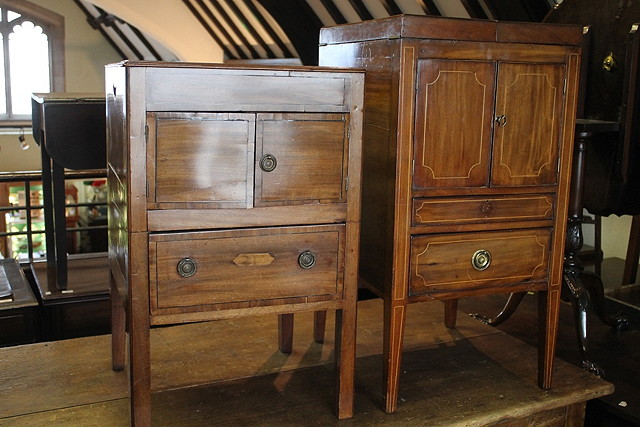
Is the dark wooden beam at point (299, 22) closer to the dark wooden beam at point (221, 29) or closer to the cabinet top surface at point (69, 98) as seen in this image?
the dark wooden beam at point (221, 29)

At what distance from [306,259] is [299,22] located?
4821 millimetres

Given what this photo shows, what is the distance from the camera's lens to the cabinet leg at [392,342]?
68.6 inches

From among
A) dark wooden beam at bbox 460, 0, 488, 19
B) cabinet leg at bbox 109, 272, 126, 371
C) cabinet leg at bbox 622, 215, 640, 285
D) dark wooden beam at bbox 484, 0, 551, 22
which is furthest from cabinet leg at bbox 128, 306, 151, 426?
dark wooden beam at bbox 460, 0, 488, 19

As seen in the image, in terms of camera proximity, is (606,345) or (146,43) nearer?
(606,345)

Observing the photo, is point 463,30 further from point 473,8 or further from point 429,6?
point 429,6

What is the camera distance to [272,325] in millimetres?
2316

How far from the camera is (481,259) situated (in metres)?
1.81

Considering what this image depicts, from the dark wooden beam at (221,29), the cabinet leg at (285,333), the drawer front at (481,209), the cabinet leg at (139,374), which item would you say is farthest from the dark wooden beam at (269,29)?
the cabinet leg at (139,374)

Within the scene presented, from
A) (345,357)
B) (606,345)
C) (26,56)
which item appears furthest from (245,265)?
(26,56)

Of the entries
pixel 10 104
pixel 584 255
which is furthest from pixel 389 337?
pixel 10 104

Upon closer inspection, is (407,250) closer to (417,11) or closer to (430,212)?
(430,212)

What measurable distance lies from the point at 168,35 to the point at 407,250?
6926 millimetres

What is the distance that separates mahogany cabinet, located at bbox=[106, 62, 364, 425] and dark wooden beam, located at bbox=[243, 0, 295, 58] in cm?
548

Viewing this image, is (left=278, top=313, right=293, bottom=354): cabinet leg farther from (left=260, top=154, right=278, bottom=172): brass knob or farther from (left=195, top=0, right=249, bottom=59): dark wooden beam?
(left=195, top=0, right=249, bottom=59): dark wooden beam
